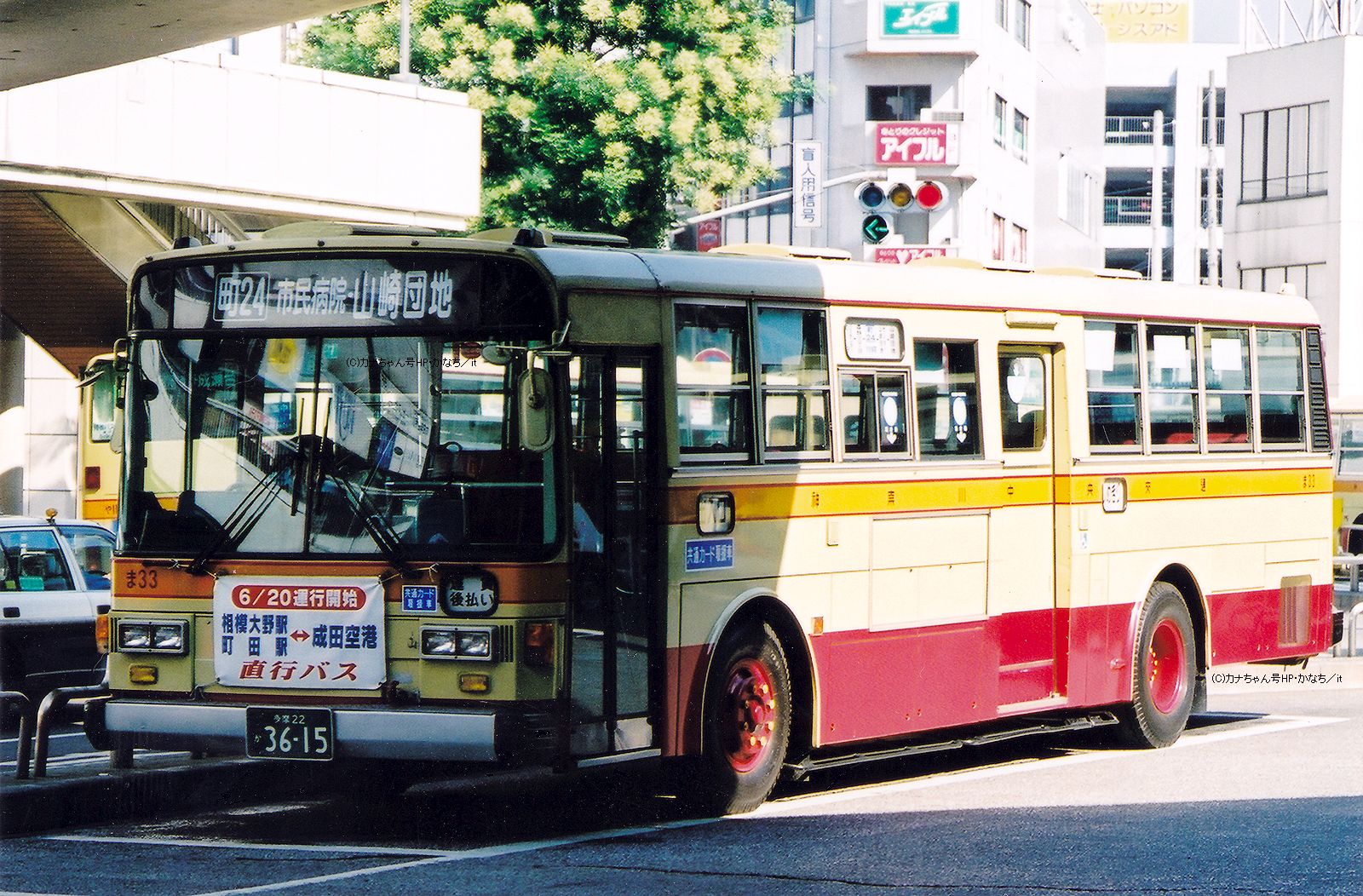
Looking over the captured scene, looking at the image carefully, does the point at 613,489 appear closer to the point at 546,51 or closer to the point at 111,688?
the point at 111,688

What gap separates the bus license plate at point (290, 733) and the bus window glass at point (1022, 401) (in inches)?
192

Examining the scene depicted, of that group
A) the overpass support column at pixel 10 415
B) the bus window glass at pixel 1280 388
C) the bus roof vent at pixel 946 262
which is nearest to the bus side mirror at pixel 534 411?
the bus roof vent at pixel 946 262

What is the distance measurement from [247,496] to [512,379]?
1.42 meters

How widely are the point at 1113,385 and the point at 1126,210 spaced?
62812 mm

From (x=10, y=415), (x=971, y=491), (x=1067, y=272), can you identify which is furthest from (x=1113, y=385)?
(x=10, y=415)

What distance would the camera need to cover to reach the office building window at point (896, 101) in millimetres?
47844

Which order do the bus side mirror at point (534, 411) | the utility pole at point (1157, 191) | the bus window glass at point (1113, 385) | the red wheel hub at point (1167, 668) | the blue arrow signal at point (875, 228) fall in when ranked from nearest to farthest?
the bus side mirror at point (534, 411)
the bus window glass at point (1113, 385)
the red wheel hub at point (1167, 668)
the blue arrow signal at point (875, 228)
the utility pole at point (1157, 191)

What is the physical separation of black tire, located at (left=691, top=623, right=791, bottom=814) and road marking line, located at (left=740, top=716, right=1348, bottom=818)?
0.18m

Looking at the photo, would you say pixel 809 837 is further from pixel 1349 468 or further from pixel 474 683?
pixel 1349 468

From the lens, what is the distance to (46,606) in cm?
1445

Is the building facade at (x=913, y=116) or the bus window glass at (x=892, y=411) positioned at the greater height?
the building facade at (x=913, y=116)

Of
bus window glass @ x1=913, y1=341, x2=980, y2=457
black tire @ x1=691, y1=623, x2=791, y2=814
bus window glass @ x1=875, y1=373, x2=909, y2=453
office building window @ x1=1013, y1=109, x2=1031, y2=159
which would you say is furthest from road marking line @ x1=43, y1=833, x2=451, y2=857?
office building window @ x1=1013, y1=109, x2=1031, y2=159

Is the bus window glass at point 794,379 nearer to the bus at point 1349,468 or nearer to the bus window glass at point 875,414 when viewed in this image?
the bus window glass at point 875,414

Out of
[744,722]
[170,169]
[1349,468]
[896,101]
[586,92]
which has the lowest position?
[744,722]
